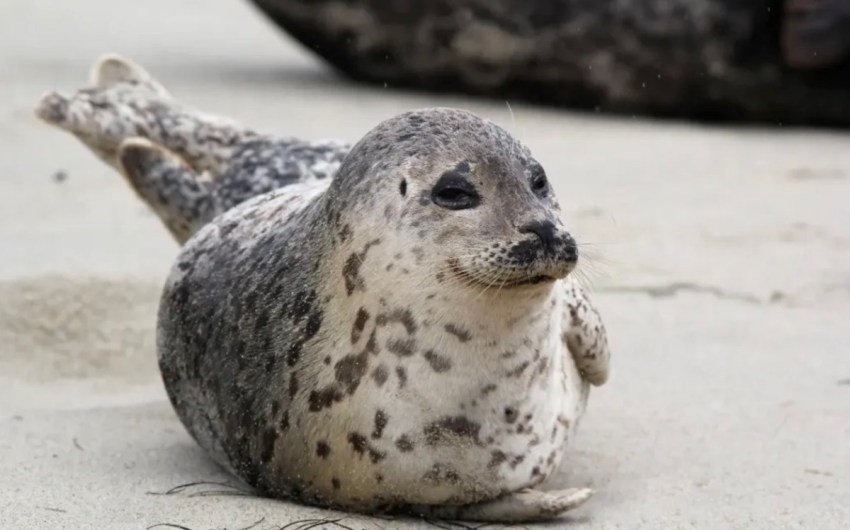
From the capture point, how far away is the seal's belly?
10.4 ft

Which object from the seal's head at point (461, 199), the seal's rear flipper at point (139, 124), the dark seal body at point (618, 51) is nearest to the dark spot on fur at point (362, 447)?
the seal's head at point (461, 199)

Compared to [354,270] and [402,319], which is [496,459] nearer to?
[402,319]

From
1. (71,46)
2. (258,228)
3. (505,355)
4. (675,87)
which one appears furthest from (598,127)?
(505,355)

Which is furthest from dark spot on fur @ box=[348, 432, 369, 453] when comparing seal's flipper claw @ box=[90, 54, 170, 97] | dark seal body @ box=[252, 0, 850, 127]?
dark seal body @ box=[252, 0, 850, 127]

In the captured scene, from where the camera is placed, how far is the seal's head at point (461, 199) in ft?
9.85

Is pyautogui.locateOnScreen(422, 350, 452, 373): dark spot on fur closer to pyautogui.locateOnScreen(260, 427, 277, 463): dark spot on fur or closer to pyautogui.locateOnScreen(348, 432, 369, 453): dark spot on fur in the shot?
pyautogui.locateOnScreen(348, 432, 369, 453): dark spot on fur

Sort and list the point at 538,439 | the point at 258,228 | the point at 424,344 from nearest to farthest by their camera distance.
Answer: the point at 424,344 < the point at 538,439 < the point at 258,228

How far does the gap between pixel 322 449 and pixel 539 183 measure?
2.28 feet

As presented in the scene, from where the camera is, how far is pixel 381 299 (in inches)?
125

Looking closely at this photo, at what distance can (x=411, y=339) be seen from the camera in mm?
3131

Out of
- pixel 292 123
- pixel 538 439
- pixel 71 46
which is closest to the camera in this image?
pixel 538 439

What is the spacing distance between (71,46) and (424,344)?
7.84 meters

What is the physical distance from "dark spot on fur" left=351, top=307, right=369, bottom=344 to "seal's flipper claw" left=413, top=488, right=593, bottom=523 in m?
0.38

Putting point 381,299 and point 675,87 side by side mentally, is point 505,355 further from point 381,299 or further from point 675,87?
point 675,87
